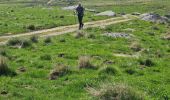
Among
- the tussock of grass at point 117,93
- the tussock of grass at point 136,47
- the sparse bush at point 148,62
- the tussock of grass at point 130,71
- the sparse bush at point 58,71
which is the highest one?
the tussock of grass at point 117,93

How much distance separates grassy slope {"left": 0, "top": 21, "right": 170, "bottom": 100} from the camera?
17641mm

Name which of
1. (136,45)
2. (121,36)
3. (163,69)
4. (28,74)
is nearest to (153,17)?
(121,36)

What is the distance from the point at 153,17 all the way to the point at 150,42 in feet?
108

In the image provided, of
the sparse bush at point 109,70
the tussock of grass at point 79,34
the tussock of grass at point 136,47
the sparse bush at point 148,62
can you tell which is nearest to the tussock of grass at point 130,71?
the sparse bush at point 109,70

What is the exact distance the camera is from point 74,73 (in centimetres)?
2111

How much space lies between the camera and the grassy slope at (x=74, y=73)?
17.6m

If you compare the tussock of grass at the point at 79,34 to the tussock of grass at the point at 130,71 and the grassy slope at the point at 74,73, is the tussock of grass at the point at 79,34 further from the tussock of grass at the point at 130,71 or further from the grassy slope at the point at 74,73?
the tussock of grass at the point at 130,71

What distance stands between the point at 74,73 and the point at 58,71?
2.72 ft

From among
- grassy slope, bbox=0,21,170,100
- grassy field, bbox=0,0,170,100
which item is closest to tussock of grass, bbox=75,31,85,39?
grassy field, bbox=0,0,170,100

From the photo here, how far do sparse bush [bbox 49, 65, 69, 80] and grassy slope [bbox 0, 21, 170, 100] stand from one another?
0.34 m

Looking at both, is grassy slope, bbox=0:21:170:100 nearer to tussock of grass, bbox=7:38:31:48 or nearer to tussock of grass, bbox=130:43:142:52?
tussock of grass, bbox=130:43:142:52

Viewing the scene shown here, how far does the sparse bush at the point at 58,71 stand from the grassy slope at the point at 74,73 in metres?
0.34

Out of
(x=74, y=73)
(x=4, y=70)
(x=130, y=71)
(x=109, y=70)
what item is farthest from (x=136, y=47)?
(x=4, y=70)

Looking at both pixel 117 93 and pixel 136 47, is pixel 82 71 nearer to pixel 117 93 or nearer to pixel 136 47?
pixel 117 93
